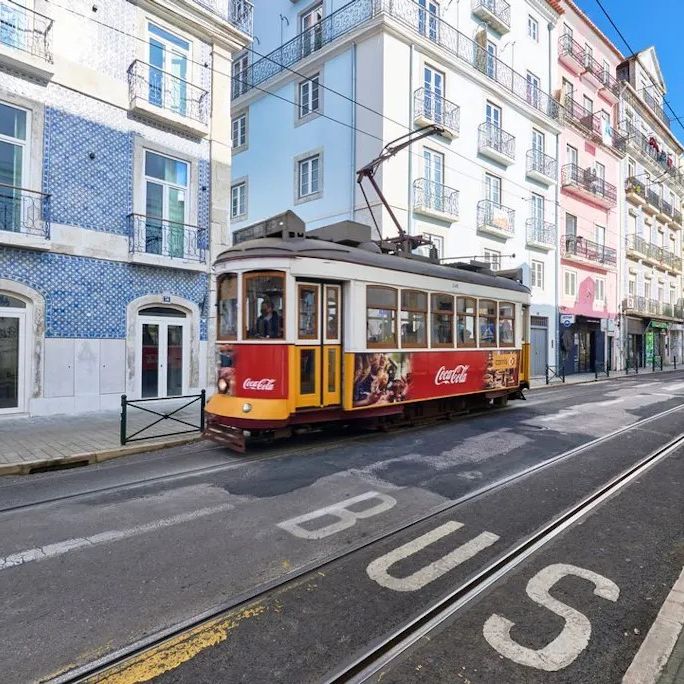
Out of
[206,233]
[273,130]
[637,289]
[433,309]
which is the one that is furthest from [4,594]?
[637,289]

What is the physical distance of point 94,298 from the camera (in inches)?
450

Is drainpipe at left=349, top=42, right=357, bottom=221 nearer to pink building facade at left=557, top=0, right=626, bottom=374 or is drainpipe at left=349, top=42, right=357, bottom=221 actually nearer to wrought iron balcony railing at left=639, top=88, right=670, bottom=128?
pink building facade at left=557, top=0, right=626, bottom=374

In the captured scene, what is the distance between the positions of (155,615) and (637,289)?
39.2m

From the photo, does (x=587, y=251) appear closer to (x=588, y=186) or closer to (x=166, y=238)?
(x=588, y=186)

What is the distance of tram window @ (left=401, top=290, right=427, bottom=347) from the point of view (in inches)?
357

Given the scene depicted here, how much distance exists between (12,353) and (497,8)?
23.0m

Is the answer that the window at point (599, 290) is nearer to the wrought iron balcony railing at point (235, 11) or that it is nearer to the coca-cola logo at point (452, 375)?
the coca-cola logo at point (452, 375)

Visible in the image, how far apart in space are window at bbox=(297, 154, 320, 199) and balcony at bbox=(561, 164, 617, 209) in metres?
14.6

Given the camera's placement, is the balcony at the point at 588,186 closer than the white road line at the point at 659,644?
No

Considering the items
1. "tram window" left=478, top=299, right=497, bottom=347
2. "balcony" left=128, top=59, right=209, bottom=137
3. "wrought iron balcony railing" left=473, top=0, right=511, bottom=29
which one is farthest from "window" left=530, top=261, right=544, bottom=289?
"balcony" left=128, top=59, right=209, bottom=137

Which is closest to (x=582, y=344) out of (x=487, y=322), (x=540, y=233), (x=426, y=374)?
(x=540, y=233)

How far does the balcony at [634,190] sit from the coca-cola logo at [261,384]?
1345 inches

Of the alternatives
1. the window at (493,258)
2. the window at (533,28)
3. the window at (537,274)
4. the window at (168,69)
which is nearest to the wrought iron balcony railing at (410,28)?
the window at (533,28)

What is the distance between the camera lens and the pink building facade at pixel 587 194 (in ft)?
86.6
